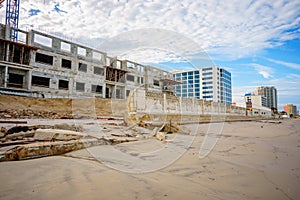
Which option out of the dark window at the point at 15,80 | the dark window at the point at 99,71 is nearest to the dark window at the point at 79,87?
the dark window at the point at 99,71

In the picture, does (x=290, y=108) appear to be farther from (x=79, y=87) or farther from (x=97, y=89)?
(x=79, y=87)

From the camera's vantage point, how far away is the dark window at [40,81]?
727 inches

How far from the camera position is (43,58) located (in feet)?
62.8

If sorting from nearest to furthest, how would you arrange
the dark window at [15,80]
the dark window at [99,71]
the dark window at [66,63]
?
the dark window at [15,80], the dark window at [66,63], the dark window at [99,71]

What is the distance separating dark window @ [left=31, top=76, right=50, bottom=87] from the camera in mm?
18469

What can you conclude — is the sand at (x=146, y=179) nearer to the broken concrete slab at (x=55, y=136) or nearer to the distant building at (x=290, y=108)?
the broken concrete slab at (x=55, y=136)

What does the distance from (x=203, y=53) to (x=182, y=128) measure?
294cm

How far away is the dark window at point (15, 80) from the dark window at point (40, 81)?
3.41 ft

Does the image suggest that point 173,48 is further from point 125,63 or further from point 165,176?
point 125,63

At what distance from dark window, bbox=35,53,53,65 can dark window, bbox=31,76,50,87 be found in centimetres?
182

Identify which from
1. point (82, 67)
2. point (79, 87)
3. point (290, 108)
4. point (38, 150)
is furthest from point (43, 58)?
point (290, 108)

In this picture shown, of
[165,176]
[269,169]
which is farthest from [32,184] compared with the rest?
[269,169]

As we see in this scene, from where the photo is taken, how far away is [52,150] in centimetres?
282

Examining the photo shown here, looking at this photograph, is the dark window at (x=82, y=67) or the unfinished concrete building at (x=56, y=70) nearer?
the unfinished concrete building at (x=56, y=70)
